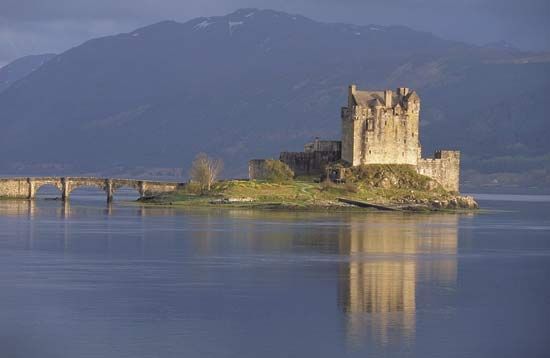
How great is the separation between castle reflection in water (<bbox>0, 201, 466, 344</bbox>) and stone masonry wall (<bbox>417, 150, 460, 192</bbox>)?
998cm

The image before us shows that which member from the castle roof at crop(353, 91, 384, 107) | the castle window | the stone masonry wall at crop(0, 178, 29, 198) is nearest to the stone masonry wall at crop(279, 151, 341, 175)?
the castle window

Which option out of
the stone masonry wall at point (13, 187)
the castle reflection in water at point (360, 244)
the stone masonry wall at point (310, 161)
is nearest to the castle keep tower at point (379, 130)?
Result: the stone masonry wall at point (310, 161)

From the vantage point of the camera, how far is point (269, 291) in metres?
56.7

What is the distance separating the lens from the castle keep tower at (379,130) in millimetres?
127875

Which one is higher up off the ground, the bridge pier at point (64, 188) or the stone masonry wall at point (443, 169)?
the stone masonry wall at point (443, 169)

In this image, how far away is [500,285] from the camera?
200ft

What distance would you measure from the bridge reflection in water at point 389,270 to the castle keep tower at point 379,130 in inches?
791

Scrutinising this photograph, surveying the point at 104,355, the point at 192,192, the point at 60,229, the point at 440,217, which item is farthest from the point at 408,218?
the point at 104,355

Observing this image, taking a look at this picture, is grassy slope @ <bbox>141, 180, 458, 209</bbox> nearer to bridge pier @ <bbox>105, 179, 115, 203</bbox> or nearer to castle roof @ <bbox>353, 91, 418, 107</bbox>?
castle roof @ <bbox>353, 91, 418, 107</bbox>

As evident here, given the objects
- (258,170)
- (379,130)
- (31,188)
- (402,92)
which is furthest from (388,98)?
(31,188)

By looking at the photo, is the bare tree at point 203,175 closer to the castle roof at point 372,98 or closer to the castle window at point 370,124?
the castle roof at point 372,98

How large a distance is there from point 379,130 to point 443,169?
9220mm

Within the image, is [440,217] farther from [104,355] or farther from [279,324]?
[104,355]

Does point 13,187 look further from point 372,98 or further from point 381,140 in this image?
point 381,140
